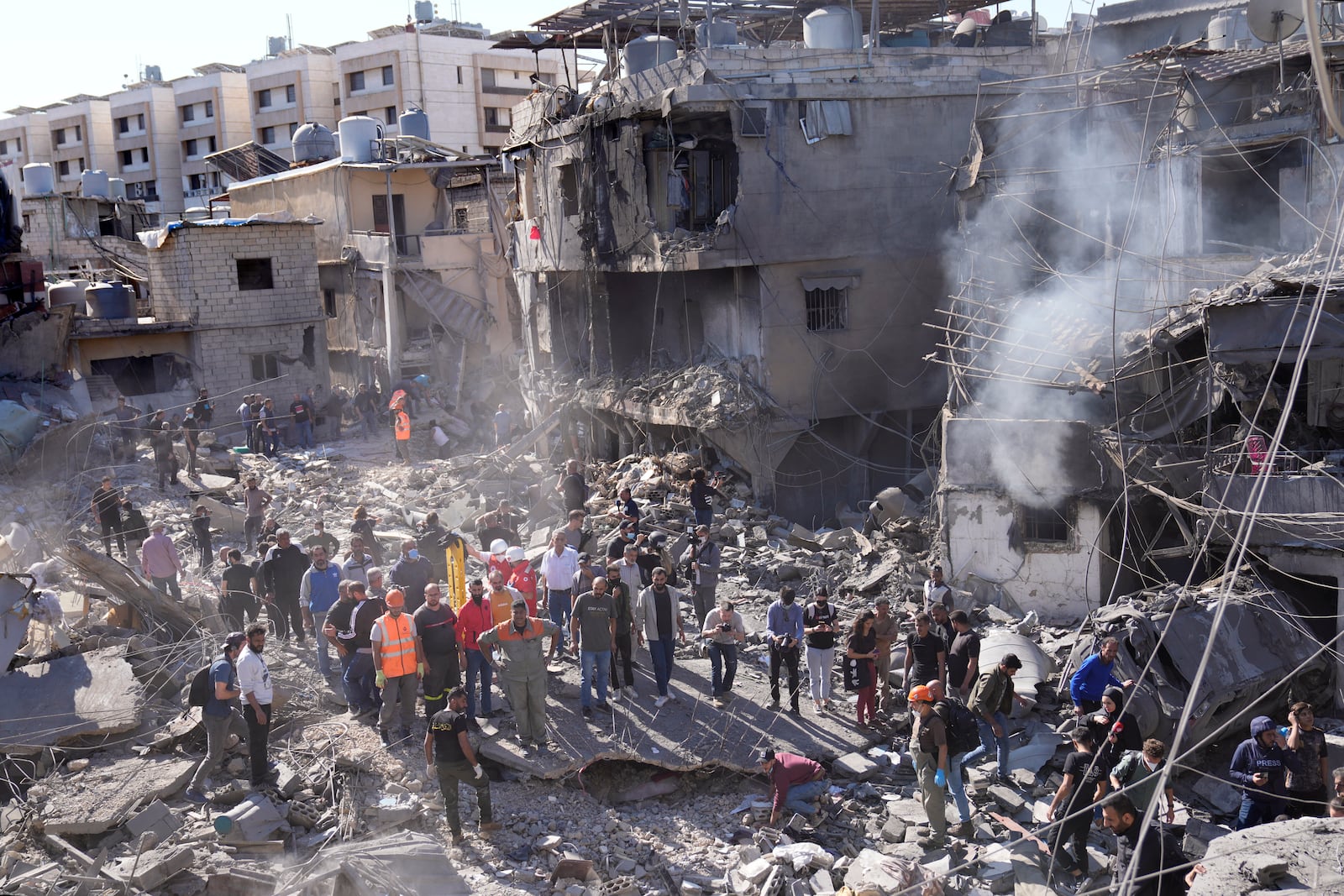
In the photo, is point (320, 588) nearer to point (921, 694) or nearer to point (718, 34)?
point (921, 694)

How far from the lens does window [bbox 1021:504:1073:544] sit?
14.0 m

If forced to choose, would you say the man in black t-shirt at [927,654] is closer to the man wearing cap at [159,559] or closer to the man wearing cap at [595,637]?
the man wearing cap at [595,637]

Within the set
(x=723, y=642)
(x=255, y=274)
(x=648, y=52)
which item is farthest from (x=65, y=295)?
(x=723, y=642)

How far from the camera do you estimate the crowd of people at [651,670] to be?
27.8ft

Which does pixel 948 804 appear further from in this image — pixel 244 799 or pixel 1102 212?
pixel 1102 212

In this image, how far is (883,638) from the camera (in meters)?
10.9

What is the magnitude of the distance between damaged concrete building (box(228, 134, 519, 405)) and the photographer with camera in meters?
21.1

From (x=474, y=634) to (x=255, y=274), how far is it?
22.4 meters

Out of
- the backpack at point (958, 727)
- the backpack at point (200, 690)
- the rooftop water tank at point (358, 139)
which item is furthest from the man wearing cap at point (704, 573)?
the rooftop water tank at point (358, 139)

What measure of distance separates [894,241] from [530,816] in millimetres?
13786

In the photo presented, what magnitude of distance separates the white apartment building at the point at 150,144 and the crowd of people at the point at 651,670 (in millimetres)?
49800

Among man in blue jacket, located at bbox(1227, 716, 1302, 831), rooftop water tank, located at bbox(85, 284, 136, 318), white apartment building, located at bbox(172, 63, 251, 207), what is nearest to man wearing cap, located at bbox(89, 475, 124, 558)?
man in blue jacket, located at bbox(1227, 716, 1302, 831)

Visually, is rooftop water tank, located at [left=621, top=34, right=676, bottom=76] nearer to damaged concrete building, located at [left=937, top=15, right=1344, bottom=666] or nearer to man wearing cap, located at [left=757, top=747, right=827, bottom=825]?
damaged concrete building, located at [left=937, top=15, right=1344, bottom=666]

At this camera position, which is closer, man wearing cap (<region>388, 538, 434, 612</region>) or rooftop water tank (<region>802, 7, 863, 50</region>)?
man wearing cap (<region>388, 538, 434, 612</region>)
